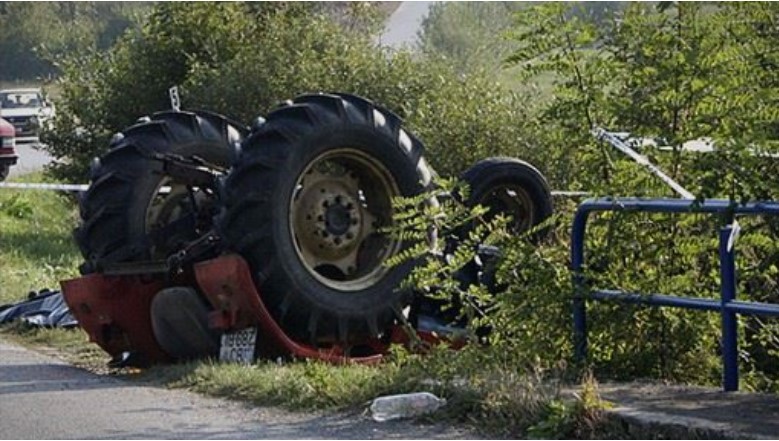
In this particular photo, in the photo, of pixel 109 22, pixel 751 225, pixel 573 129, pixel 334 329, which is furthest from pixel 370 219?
pixel 109 22

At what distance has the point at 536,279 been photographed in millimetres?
10016

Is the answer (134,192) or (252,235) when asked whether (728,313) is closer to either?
(252,235)

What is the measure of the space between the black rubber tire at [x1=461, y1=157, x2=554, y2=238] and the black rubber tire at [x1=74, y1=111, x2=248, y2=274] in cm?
203

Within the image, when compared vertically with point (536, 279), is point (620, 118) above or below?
above

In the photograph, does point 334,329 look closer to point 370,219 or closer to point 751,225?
point 370,219

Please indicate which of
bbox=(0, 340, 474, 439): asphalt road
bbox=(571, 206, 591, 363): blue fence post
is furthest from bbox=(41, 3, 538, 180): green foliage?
bbox=(571, 206, 591, 363): blue fence post

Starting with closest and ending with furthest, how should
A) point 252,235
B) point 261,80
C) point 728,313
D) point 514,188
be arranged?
point 728,313
point 252,235
point 514,188
point 261,80

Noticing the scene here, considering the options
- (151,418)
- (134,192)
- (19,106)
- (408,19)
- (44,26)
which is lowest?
(151,418)

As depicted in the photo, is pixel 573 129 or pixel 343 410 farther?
pixel 573 129

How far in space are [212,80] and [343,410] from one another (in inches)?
494

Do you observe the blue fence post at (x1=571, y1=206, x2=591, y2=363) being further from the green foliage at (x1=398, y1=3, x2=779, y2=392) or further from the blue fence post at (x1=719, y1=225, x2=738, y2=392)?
the blue fence post at (x1=719, y1=225, x2=738, y2=392)

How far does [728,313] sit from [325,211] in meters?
3.92

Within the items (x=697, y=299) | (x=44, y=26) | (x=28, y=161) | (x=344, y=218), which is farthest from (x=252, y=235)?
(x=44, y=26)

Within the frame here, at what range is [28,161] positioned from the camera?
136 ft
